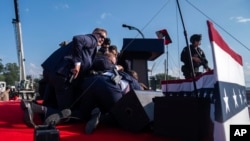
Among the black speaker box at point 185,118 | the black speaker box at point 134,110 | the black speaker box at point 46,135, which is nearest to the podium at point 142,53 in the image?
the black speaker box at point 134,110

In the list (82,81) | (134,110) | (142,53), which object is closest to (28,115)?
(82,81)

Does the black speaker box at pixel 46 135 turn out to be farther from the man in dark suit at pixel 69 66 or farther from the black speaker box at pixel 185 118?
the man in dark suit at pixel 69 66

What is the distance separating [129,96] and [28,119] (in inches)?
40.6

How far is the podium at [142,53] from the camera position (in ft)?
22.1

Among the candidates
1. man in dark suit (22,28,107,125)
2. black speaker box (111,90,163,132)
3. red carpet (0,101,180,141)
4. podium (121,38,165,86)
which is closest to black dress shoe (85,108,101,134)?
red carpet (0,101,180,141)

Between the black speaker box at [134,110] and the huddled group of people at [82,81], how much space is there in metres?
0.21

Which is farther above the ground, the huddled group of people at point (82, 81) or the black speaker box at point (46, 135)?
the huddled group of people at point (82, 81)

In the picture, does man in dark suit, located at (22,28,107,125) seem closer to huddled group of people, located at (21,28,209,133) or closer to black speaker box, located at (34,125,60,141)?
huddled group of people, located at (21,28,209,133)

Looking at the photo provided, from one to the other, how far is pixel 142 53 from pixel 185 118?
421cm

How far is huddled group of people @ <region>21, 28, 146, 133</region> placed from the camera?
144 inches

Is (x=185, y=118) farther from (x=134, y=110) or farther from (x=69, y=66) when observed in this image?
(x=69, y=66)

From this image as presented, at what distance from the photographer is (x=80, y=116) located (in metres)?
3.81

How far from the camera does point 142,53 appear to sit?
6938mm

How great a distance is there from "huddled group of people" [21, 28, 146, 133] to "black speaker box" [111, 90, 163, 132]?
210mm
